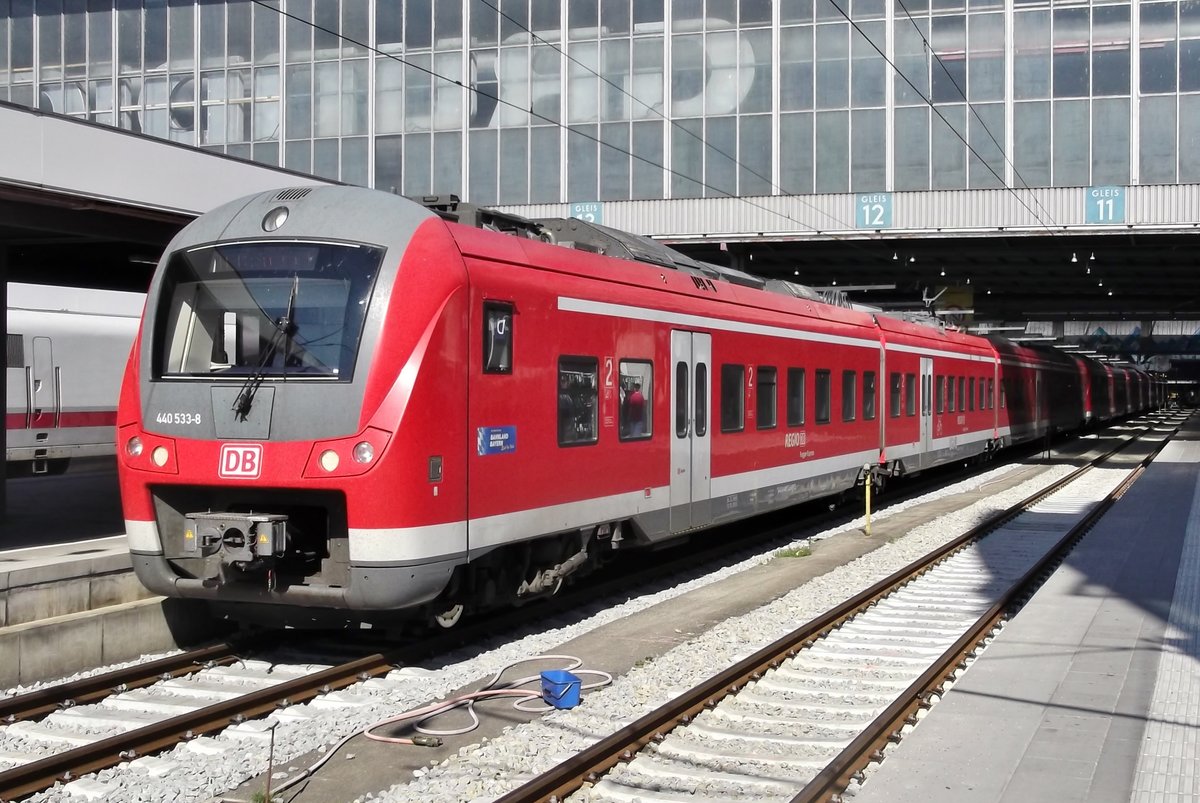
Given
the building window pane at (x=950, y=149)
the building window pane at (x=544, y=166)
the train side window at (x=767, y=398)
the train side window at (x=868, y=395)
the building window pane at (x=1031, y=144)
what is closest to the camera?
the train side window at (x=767, y=398)

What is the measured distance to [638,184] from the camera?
35.3m

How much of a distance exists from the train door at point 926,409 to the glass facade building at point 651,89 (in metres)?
10.9

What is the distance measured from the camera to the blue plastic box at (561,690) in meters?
7.72

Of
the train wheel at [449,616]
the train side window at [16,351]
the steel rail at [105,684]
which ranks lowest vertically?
the steel rail at [105,684]

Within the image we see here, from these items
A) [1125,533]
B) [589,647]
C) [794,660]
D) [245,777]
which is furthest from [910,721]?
[1125,533]

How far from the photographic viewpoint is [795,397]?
1549cm

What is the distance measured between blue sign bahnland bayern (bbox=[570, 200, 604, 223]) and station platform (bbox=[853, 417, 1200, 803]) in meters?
21.4

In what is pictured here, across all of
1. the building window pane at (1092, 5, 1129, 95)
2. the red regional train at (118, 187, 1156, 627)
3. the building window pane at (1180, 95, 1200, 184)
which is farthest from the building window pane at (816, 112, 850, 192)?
the red regional train at (118, 187, 1156, 627)

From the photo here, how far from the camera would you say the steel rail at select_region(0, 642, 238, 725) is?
24.5 feet

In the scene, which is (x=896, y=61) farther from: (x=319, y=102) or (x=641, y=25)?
(x=319, y=102)

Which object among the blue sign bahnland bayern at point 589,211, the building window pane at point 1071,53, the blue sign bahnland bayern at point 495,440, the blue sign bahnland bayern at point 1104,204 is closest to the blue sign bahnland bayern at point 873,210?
the blue sign bahnland bayern at point 1104,204

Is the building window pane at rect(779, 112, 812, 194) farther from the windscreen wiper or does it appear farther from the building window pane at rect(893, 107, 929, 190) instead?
the windscreen wiper

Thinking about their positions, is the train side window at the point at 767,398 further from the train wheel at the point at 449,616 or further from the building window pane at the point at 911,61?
the building window pane at the point at 911,61

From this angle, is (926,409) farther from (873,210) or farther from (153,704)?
(153,704)
